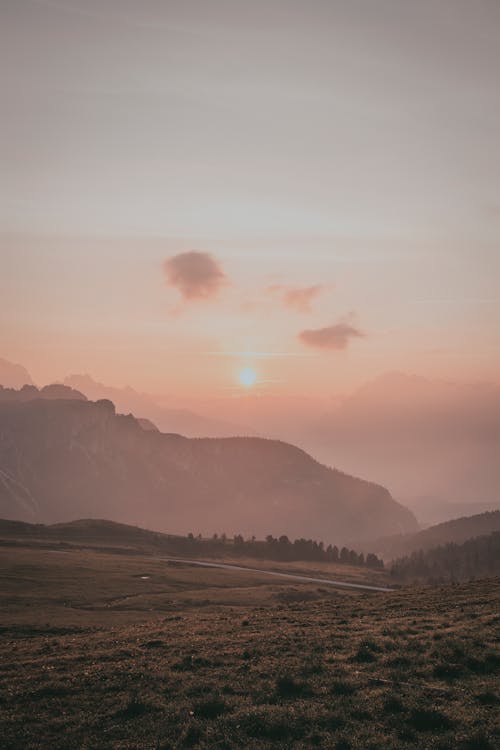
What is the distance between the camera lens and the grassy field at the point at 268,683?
2111 cm

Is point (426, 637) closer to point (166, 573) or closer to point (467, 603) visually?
point (467, 603)

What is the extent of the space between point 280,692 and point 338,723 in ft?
14.2

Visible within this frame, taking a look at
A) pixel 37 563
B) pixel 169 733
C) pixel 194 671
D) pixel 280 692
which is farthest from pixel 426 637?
pixel 37 563

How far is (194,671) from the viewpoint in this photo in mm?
29719

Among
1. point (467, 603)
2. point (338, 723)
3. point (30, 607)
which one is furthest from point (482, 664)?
point (30, 607)

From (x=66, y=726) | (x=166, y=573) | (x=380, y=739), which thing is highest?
(x=380, y=739)

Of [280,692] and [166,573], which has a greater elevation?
[280,692]

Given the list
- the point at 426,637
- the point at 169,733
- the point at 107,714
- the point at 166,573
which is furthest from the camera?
the point at 166,573

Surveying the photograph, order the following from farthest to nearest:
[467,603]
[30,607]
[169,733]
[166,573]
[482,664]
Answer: [166,573] < [30,607] < [467,603] < [482,664] < [169,733]

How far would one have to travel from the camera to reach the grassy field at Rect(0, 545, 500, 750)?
21.1 meters

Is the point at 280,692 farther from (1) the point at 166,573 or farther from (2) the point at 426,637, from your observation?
(1) the point at 166,573

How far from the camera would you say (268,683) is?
26531 mm

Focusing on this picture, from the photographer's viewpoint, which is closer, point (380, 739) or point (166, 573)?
point (380, 739)

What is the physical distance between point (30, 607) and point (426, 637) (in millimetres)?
63530
